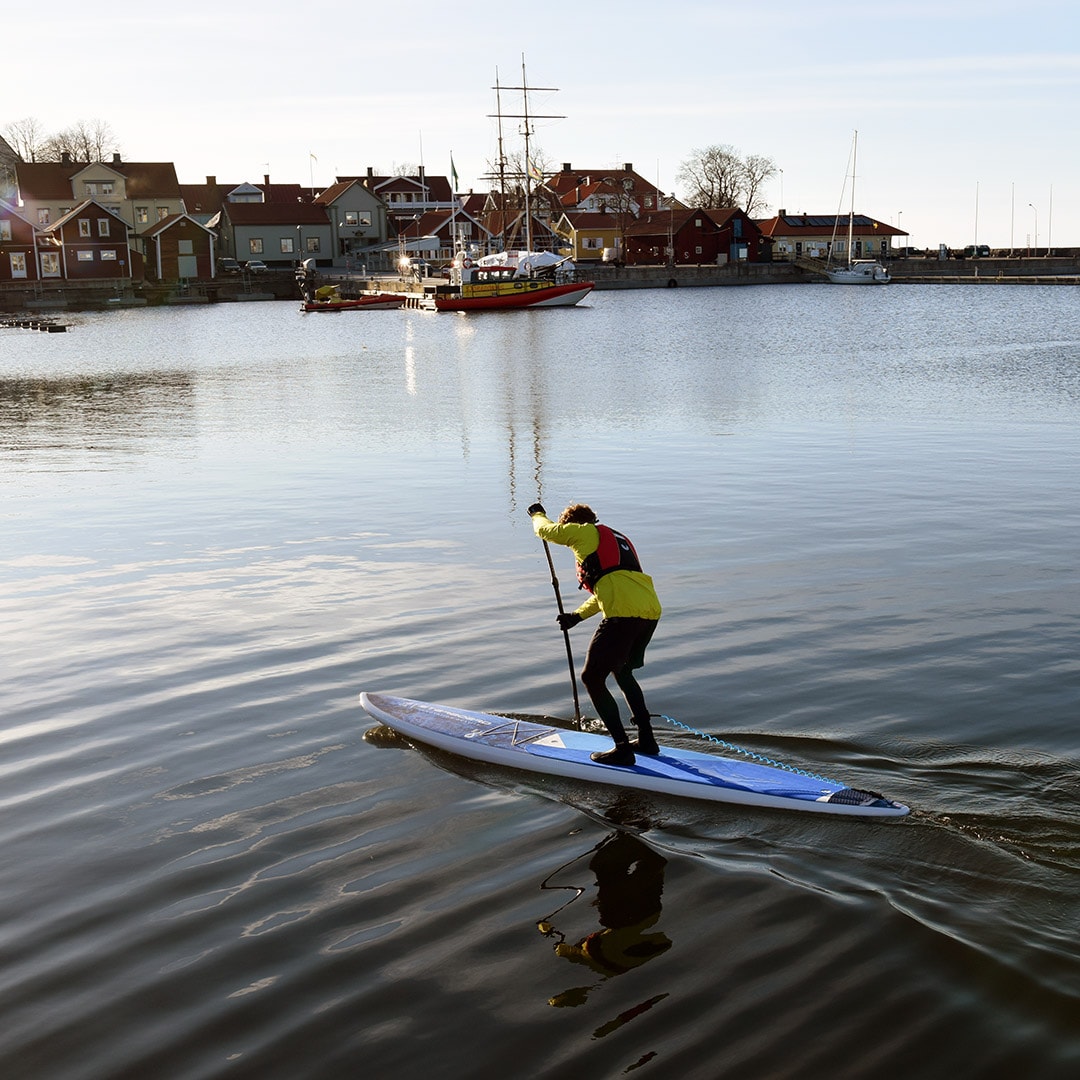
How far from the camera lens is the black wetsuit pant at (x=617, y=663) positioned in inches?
357

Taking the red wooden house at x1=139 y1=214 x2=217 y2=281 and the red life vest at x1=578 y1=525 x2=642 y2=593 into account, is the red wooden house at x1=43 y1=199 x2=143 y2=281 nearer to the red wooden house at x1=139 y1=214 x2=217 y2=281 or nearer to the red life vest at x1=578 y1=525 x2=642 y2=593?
the red wooden house at x1=139 y1=214 x2=217 y2=281

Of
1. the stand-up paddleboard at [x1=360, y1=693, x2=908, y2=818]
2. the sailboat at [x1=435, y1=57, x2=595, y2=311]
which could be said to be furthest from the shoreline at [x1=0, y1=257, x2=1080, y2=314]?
the stand-up paddleboard at [x1=360, y1=693, x2=908, y2=818]

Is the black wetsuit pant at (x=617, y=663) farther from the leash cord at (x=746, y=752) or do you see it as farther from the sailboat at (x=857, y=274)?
the sailboat at (x=857, y=274)

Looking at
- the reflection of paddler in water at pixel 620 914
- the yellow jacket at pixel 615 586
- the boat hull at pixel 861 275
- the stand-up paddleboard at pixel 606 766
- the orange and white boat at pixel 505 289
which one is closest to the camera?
the reflection of paddler in water at pixel 620 914

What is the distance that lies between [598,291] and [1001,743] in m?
112

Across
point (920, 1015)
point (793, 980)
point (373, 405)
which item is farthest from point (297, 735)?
point (373, 405)

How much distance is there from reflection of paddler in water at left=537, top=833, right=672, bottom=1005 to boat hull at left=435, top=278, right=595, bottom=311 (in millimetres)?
81088

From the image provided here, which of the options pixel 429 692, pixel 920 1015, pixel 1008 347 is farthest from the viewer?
pixel 1008 347

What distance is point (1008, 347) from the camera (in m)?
51.5

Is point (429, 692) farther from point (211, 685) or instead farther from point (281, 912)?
point (281, 912)

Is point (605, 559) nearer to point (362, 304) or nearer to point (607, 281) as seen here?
point (362, 304)

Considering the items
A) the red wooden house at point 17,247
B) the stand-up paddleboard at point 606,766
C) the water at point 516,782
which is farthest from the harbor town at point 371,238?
the stand-up paddleboard at point 606,766

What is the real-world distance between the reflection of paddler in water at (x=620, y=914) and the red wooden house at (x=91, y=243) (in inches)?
4361

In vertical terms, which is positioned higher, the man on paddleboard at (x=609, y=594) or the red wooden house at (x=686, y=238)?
the red wooden house at (x=686, y=238)
